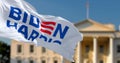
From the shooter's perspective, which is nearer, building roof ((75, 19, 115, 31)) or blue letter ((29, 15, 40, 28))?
blue letter ((29, 15, 40, 28))

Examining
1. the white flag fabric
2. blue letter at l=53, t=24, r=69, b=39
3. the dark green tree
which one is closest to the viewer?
the white flag fabric

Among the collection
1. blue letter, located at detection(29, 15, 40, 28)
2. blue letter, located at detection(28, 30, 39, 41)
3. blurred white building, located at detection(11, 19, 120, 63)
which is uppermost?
blurred white building, located at detection(11, 19, 120, 63)

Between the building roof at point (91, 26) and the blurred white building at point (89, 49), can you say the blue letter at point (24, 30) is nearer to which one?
the blurred white building at point (89, 49)

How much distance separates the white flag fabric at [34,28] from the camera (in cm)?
902

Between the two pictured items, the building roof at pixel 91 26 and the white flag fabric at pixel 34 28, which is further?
the building roof at pixel 91 26

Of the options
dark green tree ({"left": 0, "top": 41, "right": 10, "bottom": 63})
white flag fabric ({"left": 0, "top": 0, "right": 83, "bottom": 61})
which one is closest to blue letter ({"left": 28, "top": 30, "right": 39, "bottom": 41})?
white flag fabric ({"left": 0, "top": 0, "right": 83, "bottom": 61})

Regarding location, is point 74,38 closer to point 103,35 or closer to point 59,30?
point 59,30

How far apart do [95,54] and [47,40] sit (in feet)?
178

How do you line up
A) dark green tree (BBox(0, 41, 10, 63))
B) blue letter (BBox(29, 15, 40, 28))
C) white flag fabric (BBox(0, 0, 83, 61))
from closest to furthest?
1. white flag fabric (BBox(0, 0, 83, 61))
2. blue letter (BBox(29, 15, 40, 28))
3. dark green tree (BBox(0, 41, 10, 63))

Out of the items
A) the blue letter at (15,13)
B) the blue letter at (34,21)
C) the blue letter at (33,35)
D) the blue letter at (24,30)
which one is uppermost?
the blue letter at (15,13)

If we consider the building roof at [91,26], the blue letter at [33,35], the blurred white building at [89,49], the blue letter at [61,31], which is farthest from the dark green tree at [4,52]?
the blue letter at [33,35]

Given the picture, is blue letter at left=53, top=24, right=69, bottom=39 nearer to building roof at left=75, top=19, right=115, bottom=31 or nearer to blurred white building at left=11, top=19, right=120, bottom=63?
blurred white building at left=11, top=19, right=120, bottom=63

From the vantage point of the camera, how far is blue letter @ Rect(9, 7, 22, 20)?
9.04 meters

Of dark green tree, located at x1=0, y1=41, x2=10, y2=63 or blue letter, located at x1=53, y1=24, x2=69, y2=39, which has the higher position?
dark green tree, located at x1=0, y1=41, x2=10, y2=63
